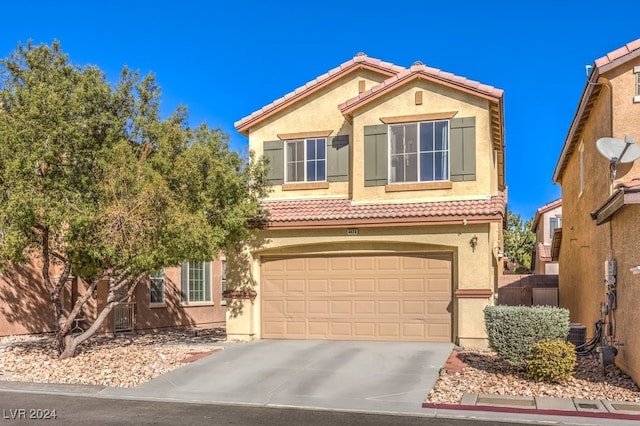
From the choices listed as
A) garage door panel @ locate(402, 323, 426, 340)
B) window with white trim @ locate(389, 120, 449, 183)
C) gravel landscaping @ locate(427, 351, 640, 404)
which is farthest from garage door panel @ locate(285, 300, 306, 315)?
gravel landscaping @ locate(427, 351, 640, 404)

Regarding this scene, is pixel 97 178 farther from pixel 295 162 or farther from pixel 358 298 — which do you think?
pixel 358 298

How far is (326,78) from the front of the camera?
61.1ft

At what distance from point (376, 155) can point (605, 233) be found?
6042 millimetres

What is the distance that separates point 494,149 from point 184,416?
41.0 ft

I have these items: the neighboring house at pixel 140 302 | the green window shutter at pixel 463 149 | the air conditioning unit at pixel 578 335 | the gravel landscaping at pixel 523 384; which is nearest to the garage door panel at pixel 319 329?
the neighboring house at pixel 140 302

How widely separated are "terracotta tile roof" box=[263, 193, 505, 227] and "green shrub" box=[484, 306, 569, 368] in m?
3.70

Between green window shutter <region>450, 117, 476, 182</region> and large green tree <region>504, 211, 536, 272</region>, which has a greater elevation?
green window shutter <region>450, 117, 476, 182</region>

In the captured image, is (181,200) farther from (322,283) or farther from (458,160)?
(458,160)

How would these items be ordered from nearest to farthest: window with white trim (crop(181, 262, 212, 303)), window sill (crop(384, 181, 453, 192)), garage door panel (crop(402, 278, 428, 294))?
garage door panel (crop(402, 278, 428, 294)) → window sill (crop(384, 181, 453, 192)) → window with white trim (crop(181, 262, 212, 303))

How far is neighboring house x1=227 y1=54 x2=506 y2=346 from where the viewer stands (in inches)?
619

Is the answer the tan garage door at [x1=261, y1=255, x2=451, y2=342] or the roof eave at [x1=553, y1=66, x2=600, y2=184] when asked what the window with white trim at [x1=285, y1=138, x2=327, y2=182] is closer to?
the tan garage door at [x1=261, y1=255, x2=451, y2=342]

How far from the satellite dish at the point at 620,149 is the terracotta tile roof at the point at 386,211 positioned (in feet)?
10.8

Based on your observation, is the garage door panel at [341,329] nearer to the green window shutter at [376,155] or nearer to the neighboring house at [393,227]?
the neighboring house at [393,227]

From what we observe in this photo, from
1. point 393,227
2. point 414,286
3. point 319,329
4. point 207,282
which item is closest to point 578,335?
point 414,286
